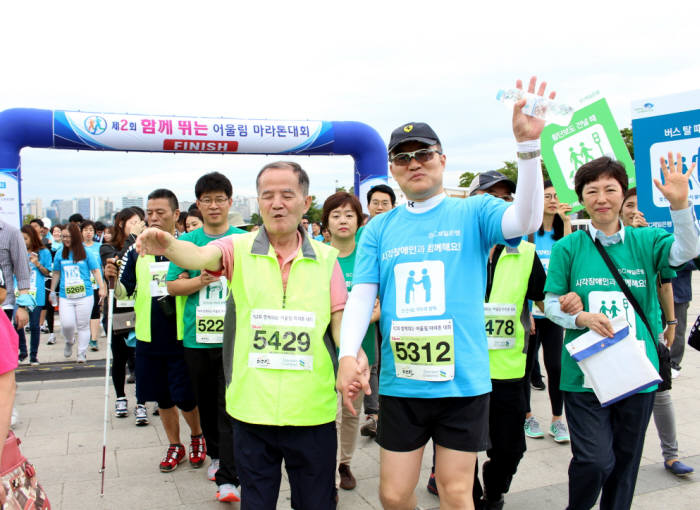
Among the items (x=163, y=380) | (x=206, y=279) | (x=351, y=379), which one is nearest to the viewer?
(x=351, y=379)

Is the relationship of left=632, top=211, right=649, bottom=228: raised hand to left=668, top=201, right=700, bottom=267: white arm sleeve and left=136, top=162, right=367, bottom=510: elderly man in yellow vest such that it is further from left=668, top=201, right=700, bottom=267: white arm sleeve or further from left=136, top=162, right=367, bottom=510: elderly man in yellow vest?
left=136, top=162, right=367, bottom=510: elderly man in yellow vest

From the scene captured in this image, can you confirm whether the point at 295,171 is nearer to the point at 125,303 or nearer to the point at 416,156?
the point at 416,156

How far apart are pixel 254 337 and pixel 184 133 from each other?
11315 mm

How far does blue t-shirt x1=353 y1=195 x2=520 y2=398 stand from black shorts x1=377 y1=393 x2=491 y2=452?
0.19ft

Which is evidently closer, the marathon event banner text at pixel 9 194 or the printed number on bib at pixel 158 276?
the printed number on bib at pixel 158 276

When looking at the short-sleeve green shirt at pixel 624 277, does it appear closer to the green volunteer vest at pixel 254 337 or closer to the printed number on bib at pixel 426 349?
the printed number on bib at pixel 426 349

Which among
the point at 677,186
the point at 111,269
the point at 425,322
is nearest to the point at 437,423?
the point at 425,322

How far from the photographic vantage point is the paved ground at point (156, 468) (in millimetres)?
3668

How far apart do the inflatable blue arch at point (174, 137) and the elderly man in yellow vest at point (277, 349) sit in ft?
28.8

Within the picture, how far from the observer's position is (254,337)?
247cm

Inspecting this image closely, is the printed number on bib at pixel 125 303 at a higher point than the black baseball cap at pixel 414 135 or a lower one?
lower

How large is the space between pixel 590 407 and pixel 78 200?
157931 millimetres

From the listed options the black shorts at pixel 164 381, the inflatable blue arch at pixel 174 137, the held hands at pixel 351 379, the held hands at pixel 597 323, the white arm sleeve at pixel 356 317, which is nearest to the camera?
the held hands at pixel 351 379

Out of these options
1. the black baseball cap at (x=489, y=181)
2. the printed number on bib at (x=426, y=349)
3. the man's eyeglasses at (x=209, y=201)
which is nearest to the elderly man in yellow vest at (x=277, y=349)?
the printed number on bib at (x=426, y=349)
